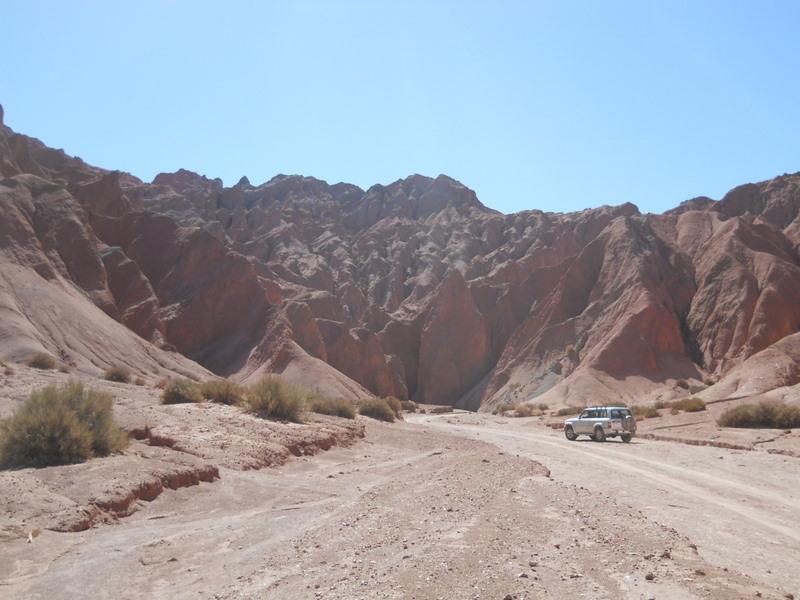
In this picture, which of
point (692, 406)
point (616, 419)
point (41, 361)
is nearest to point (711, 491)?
point (616, 419)

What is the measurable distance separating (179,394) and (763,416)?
2691 centimetres

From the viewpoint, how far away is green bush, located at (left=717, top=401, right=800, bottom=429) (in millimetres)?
33625

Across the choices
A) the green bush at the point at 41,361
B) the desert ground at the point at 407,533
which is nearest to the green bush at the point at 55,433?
the desert ground at the point at 407,533

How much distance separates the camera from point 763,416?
34375mm

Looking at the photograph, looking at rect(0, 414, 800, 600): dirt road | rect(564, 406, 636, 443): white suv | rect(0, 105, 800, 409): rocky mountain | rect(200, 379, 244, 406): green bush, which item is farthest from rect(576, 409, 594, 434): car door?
rect(0, 105, 800, 409): rocky mountain

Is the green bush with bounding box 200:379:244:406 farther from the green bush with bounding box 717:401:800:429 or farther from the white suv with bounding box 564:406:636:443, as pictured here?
the green bush with bounding box 717:401:800:429

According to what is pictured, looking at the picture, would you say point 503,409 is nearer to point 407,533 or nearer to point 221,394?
point 221,394

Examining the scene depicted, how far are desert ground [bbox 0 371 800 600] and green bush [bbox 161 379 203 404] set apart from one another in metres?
6.62

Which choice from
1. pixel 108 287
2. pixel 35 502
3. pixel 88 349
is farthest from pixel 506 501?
pixel 108 287

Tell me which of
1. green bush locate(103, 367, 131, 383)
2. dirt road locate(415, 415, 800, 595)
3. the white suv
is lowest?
dirt road locate(415, 415, 800, 595)

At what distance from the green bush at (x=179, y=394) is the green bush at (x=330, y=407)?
7.90 metres

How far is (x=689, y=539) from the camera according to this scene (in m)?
11.1

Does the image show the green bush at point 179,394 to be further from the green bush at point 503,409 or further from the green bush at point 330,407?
the green bush at point 503,409

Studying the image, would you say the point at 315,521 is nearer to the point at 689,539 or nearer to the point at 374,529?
the point at 374,529
